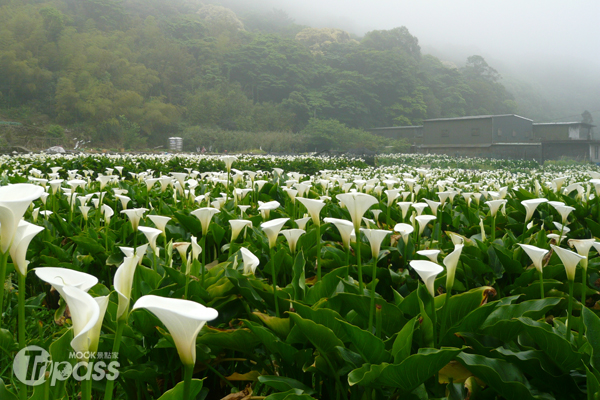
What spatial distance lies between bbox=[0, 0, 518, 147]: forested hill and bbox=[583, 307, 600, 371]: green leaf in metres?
46.8

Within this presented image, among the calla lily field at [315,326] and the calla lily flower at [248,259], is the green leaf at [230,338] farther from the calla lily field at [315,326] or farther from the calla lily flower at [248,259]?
the calla lily flower at [248,259]

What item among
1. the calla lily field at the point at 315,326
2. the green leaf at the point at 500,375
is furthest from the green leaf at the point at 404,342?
the green leaf at the point at 500,375

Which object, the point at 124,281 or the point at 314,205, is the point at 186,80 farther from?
the point at 124,281

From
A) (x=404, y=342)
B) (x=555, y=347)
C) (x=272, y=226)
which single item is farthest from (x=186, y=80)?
(x=555, y=347)

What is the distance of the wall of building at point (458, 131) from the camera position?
3997 centimetres

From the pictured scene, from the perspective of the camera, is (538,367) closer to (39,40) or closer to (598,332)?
(598,332)

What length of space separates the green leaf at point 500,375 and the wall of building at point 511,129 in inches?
1695

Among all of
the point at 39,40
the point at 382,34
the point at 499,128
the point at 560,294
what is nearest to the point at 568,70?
the point at 382,34

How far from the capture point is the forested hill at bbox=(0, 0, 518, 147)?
154 ft

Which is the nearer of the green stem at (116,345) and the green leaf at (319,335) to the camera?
the green stem at (116,345)

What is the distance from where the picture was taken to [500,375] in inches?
37.1

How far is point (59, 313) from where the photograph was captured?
1600 millimetres

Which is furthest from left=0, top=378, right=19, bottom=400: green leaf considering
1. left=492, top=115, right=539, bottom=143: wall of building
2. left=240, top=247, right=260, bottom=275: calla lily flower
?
left=492, top=115, right=539, bottom=143: wall of building

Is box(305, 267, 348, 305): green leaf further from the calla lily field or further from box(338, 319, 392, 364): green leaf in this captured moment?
box(338, 319, 392, 364): green leaf
